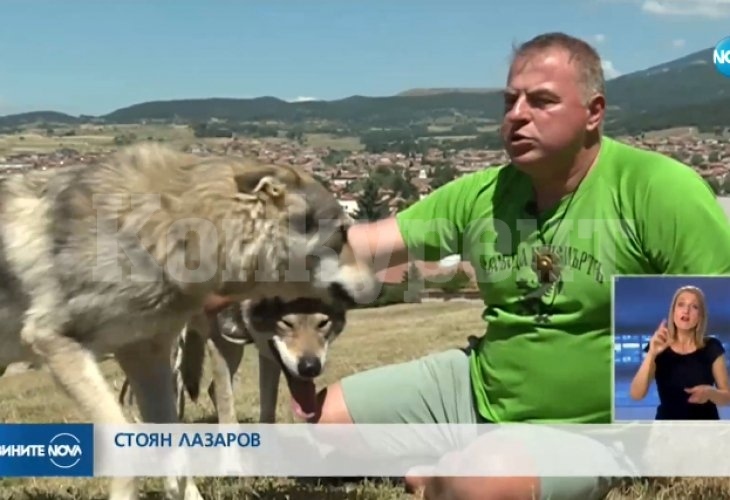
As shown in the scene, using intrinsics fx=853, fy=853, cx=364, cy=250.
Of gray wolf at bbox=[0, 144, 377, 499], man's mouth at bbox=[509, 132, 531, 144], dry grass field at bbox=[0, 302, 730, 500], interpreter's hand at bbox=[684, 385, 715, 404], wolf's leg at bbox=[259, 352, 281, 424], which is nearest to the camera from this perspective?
man's mouth at bbox=[509, 132, 531, 144]

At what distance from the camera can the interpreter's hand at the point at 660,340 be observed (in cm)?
354

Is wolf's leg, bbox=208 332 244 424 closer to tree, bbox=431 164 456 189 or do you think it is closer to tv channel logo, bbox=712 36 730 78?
tree, bbox=431 164 456 189

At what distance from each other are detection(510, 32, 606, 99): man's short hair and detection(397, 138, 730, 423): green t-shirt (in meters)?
0.23

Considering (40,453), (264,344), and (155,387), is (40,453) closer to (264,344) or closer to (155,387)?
(155,387)

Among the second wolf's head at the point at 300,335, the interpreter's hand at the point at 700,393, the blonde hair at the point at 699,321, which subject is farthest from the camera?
the second wolf's head at the point at 300,335

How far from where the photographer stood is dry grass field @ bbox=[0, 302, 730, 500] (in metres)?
3.80

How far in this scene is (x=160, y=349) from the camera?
3.78 m

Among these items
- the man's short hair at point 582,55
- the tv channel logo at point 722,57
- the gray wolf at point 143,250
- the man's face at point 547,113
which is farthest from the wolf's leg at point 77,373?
the tv channel logo at point 722,57

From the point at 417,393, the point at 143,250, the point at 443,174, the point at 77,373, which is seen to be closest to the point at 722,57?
the point at 443,174

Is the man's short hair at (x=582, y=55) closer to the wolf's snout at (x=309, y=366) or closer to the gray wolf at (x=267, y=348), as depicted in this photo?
the gray wolf at (x=267, y=348)

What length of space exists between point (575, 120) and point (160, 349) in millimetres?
2057

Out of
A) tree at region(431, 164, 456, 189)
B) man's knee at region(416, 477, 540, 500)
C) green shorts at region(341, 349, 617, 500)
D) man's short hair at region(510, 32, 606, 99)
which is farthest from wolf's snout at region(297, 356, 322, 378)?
man's short hair at region(510, 32, 606, 99)

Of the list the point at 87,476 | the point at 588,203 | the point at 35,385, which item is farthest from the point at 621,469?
the point at 35,385

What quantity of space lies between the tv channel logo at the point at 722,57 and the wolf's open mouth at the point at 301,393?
2.60 m
